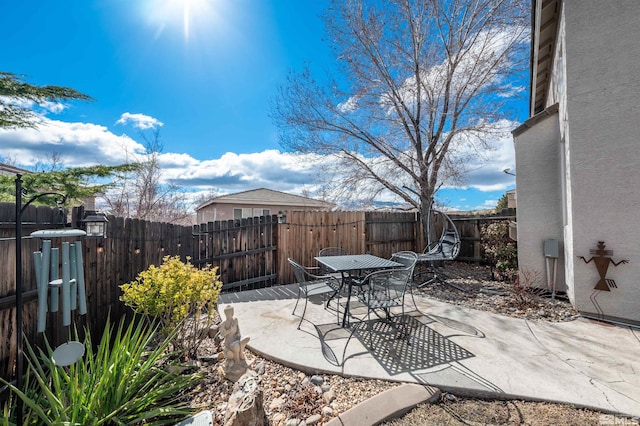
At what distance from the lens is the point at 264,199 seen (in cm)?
1530

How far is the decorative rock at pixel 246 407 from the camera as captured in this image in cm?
180

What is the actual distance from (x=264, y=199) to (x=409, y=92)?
954 centimetres

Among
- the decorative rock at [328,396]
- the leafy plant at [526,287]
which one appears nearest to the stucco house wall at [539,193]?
the leafy plant at [526,287]

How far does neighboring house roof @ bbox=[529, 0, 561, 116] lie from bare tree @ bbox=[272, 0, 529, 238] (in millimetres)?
794

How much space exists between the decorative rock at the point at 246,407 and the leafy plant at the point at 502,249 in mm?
6180

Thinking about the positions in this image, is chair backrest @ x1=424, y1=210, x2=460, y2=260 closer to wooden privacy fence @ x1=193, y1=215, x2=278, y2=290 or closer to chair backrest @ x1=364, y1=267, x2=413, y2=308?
chair backrest @ x1=364, y1=267, x2=413, y2=308

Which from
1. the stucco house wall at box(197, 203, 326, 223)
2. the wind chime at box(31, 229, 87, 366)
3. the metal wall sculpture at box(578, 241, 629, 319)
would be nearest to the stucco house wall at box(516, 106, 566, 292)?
the metal wall sculpture at box(578, 241, 629, 319)

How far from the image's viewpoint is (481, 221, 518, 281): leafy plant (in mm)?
6453

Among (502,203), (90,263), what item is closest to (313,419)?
(90,263)

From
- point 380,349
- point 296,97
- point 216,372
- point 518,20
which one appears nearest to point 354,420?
point 380,349

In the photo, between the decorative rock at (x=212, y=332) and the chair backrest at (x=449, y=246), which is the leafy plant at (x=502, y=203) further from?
the decorative rock at (x=212, y=332)

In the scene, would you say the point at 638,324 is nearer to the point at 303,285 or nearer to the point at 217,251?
the point at 303,285

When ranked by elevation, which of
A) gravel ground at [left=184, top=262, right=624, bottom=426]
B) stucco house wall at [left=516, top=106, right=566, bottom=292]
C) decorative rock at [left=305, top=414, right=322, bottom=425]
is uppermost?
stucco house wall at [left=516, top=106, right=566, bottom=292]

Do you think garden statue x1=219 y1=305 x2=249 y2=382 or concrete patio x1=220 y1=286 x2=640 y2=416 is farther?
garden statue x1=219 y1=305 x2=249 y2=382
